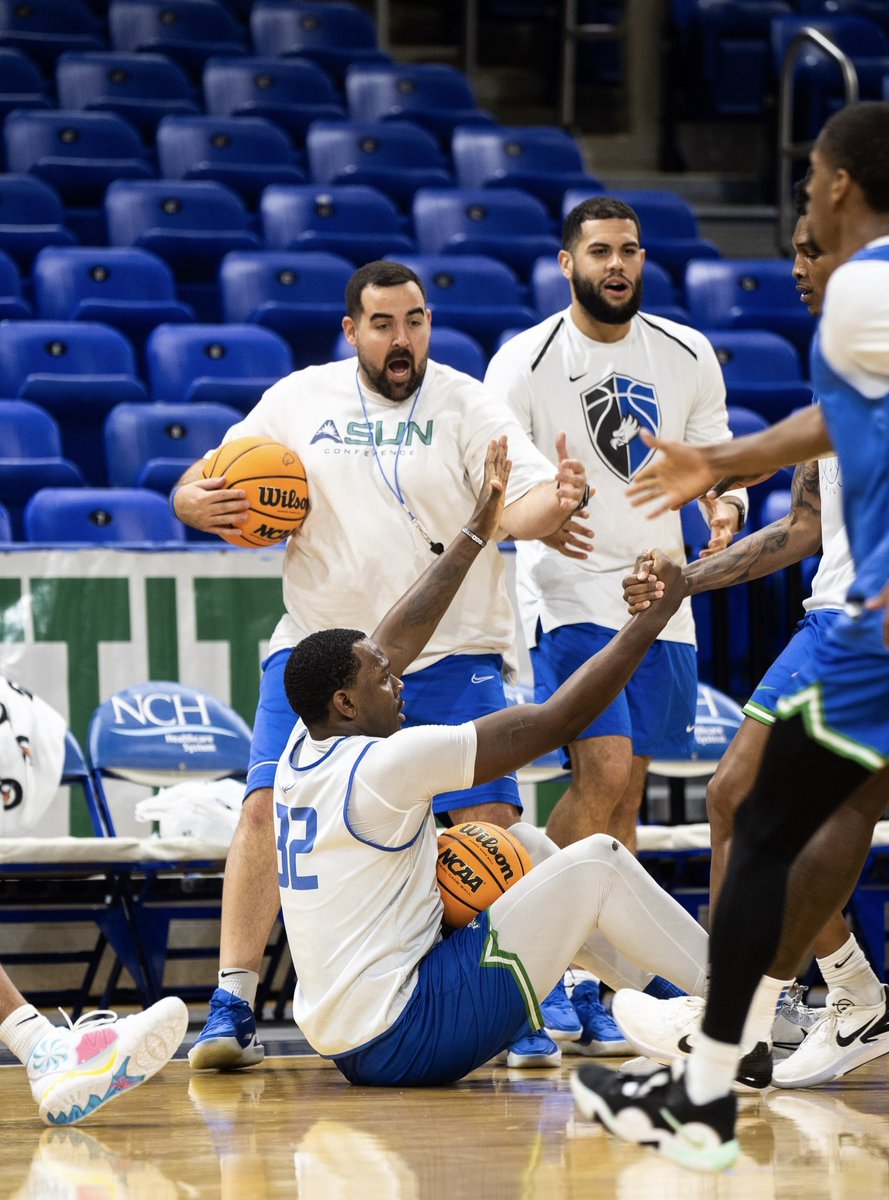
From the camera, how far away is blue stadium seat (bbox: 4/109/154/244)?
31.7 feet

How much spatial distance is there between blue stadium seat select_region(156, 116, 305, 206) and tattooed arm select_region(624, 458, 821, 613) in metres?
5.90

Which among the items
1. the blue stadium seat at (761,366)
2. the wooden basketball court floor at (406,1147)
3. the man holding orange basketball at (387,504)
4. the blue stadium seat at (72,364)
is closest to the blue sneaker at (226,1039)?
the wooden basketball court floor at (406,1147)

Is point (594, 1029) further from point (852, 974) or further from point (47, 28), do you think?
point (47, 28)

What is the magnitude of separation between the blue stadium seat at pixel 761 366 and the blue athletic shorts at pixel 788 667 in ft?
14.8

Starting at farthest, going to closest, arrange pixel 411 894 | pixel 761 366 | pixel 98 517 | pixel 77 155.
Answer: pixel 77 155 → pixel 761 366 → pixel 98 517 → pixel 411 894

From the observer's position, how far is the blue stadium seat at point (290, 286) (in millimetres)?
8914

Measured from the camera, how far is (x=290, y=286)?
893 cm

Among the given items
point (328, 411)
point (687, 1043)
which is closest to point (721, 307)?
point (328, 411)

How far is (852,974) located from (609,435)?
1.84 meters

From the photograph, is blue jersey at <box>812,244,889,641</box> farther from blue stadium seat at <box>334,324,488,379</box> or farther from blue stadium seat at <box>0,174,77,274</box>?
blue stadium seat at <box>0,174,77,274</box>

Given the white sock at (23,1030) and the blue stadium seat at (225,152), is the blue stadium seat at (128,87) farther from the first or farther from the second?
the white sock at (23,1030)

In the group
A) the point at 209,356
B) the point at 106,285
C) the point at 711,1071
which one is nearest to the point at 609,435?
the point at 711,1071

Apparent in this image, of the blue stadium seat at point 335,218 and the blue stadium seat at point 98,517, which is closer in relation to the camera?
the blue stadium seat at point 98,517

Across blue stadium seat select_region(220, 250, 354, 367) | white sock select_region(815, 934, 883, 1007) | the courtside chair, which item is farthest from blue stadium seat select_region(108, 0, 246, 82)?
white sock select_region(815, 934, 883, 1007)
